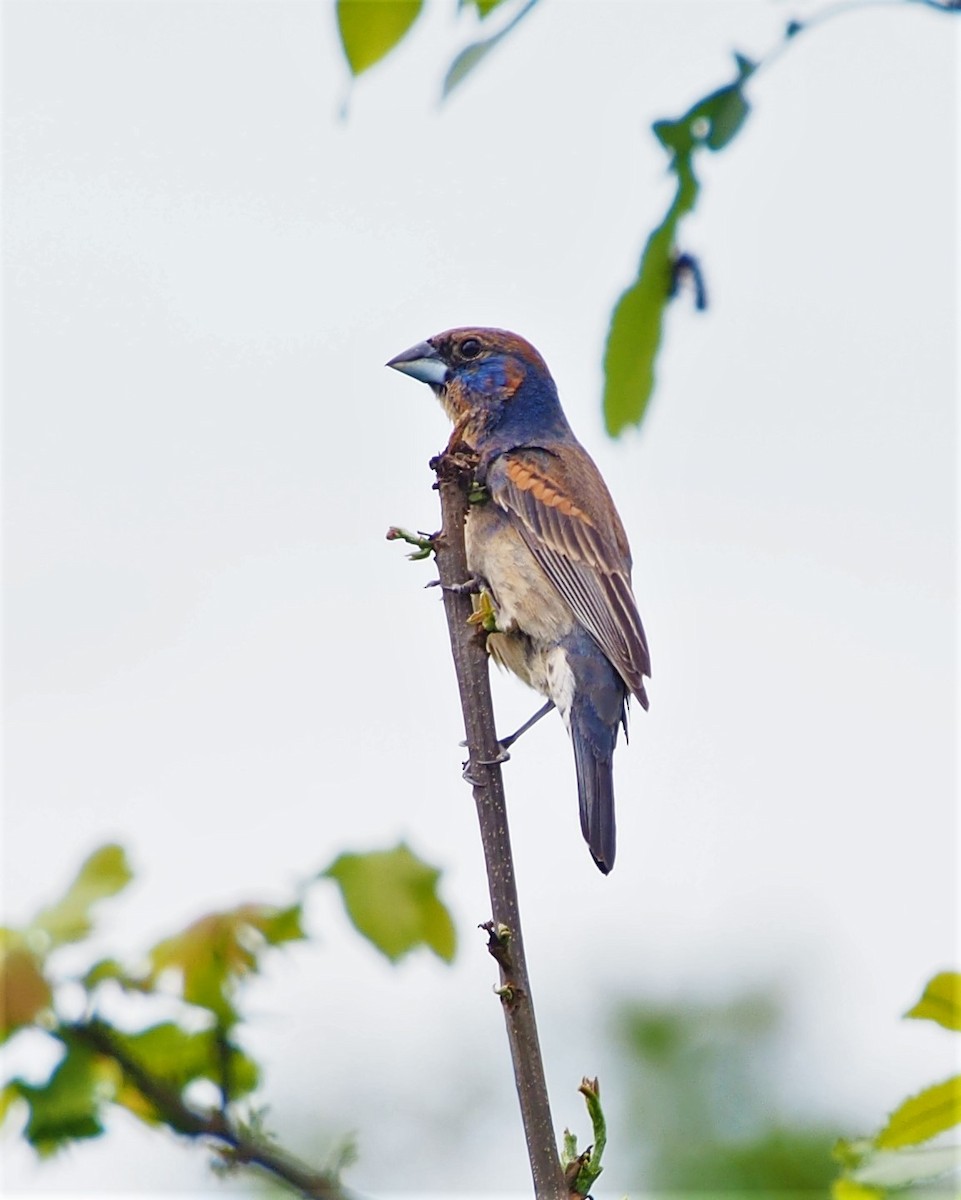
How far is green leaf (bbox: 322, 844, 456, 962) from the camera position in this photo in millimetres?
2723

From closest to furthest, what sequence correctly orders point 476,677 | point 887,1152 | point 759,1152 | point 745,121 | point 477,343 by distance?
point 887,1152 < point 745,121 < point 476,677 < point 759,1152 < point 477,343

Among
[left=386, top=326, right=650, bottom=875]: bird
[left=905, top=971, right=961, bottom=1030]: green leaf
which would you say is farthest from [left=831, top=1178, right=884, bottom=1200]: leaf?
[left=386, top=326, right=650, bottom=875]: bird

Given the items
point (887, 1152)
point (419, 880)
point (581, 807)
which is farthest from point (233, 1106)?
point (581, 807)

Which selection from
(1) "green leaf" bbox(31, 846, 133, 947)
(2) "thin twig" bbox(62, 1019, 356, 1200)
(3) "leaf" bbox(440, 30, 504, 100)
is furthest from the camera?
(1) "green leaf" bbox(31, 846, 133, 947)

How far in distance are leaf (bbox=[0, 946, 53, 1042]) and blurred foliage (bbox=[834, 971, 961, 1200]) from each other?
1.67m

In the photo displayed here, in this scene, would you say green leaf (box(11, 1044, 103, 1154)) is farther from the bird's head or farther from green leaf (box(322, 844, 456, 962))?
the bird's head

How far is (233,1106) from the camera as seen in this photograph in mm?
2639

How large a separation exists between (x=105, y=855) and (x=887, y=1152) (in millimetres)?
1858

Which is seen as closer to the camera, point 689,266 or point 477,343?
point 689,266

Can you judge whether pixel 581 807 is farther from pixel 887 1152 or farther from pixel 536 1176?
pixel 887 1152

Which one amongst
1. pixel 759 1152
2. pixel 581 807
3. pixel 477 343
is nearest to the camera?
pixel 759 1152

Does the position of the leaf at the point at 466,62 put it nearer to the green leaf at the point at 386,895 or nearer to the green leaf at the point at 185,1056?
the green leaf at the point at 386,895

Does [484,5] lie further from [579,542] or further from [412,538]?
[579,542]

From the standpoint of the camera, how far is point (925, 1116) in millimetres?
1746
